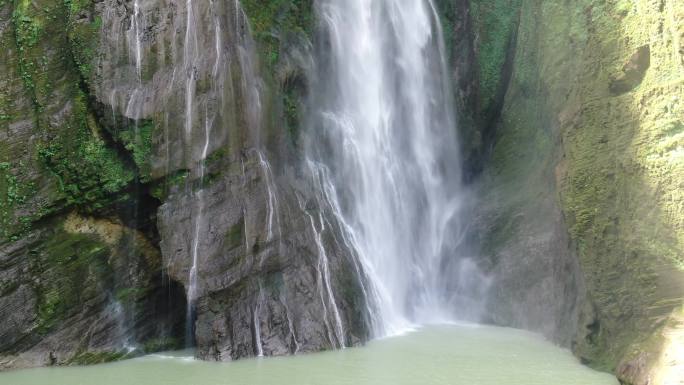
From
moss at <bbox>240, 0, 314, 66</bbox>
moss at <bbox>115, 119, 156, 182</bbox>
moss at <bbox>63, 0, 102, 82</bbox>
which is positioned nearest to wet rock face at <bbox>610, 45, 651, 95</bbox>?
moss at <bbox>240, 0, 314, 66</bbox>

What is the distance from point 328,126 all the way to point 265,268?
13.9 ft

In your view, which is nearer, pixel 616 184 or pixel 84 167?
pixel 616 184

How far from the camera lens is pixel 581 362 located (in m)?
11.3

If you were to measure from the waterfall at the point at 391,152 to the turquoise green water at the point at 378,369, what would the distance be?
1.85m

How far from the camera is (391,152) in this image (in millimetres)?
17375

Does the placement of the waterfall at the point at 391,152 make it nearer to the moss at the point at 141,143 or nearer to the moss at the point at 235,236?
the moss at the point at 235,236

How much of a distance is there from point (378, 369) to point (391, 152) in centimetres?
738

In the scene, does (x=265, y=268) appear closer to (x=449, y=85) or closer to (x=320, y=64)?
(x=320, y=64)

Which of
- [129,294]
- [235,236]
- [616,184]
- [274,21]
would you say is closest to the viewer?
[616,184]

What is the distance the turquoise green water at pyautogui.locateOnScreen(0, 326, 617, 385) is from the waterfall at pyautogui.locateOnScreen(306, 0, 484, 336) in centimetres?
185

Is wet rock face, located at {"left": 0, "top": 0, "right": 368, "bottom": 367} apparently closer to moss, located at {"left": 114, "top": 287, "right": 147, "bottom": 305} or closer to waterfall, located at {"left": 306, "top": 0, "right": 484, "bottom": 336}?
moss, located at {"left": 114, "top": 287, "right": 147, "bottom": 305}

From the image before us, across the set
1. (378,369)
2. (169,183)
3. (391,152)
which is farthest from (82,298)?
(391,152)

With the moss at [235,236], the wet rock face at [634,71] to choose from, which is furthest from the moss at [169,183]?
the wet rock face at [634,71]

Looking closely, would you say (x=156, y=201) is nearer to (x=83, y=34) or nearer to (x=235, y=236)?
(x=235, y=236)
